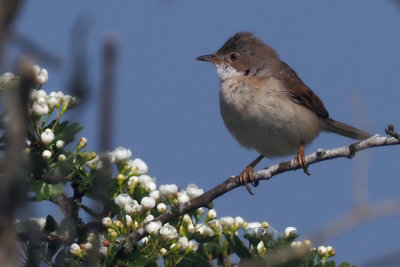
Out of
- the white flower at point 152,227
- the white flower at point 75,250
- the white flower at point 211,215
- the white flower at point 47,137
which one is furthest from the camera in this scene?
the white flower at point 211,215

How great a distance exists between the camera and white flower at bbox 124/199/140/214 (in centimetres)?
390

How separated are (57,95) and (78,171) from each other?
516mm

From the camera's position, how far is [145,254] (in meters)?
3.86

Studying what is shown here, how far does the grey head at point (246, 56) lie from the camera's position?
6988mm

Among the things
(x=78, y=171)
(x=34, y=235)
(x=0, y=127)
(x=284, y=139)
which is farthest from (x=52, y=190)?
(x=284, y=139)

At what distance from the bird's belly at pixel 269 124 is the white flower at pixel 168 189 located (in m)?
2.05

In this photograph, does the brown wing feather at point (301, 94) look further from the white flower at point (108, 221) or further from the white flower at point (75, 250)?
the white flower at point (75, 250)

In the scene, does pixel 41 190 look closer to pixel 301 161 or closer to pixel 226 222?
pixel 226 222

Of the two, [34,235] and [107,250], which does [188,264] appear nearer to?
[107,250]

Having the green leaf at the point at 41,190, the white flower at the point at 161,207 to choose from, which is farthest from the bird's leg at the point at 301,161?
the green leaf at the point at 41,190

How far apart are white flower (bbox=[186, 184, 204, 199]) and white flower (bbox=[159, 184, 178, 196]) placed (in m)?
0.09

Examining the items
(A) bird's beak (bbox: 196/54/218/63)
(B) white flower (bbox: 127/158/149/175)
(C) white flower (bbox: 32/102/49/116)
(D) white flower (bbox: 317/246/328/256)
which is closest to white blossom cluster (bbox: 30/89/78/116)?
(C) white flower (bbox: 32/102/49/116)

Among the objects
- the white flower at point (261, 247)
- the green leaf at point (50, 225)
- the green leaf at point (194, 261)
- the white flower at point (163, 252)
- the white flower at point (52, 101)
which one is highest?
the white flower at point (52, 101)

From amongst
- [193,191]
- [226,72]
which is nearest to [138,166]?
[193,191]
